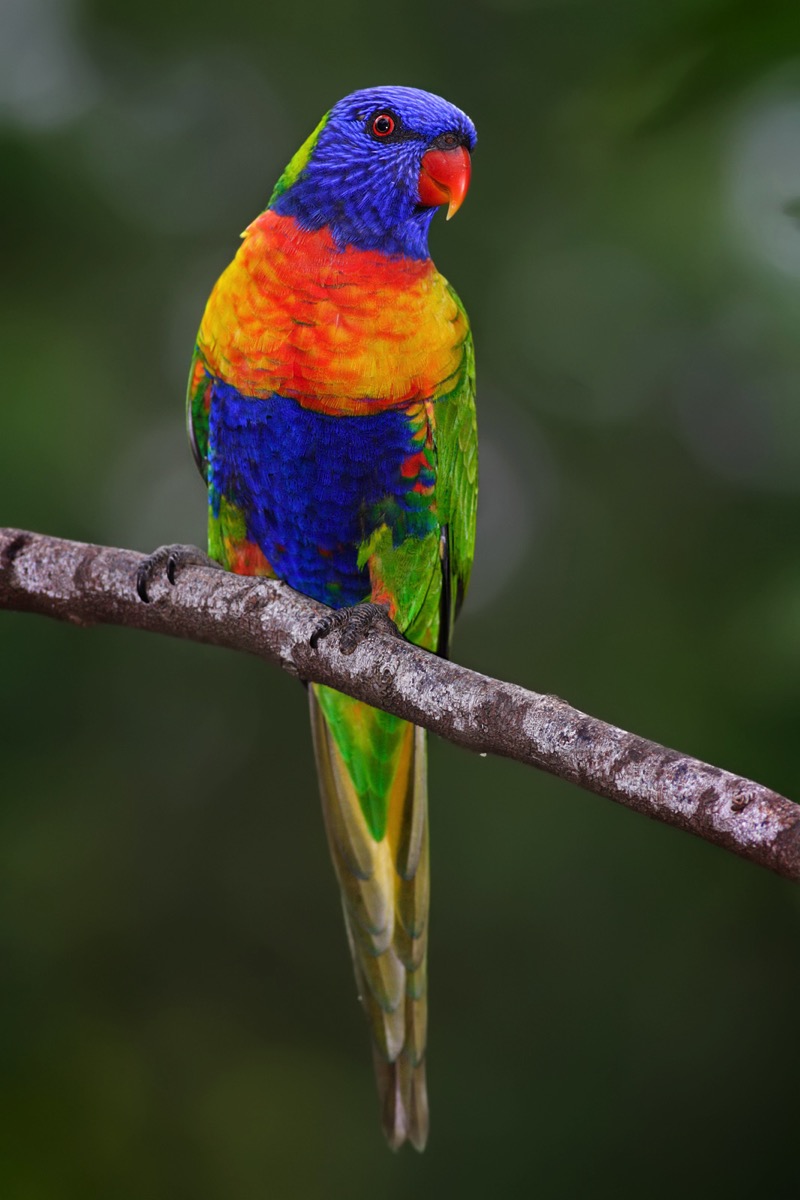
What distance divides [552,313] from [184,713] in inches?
76.4

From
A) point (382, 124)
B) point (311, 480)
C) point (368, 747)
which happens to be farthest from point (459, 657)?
point (382, 124)

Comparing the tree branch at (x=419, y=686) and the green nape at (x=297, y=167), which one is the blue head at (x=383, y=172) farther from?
the tree branch at (x=419, y=686)

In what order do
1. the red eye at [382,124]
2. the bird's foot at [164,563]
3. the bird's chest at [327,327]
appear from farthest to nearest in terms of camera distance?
the red eye at [382,124] → the bird's chest at [327,327] → the bird's foot at [164,563]

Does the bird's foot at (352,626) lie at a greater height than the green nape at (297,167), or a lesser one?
lesser

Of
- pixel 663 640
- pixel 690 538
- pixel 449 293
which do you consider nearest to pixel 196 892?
pixel 663 640

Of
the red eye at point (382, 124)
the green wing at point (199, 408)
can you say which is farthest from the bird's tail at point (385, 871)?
the red eye at point (382, 124)

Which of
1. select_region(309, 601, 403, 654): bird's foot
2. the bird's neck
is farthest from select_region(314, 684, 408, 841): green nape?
the bird's neck

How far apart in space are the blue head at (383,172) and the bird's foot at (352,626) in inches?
33.8

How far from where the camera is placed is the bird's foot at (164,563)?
7.45 ft

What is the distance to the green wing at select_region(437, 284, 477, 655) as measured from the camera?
8.49 ft

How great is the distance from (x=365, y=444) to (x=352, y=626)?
0.53 meters

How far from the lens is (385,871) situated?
2746 mm

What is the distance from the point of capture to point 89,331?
3832 mm

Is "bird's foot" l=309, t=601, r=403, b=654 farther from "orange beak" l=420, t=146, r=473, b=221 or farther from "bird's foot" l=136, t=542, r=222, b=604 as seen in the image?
"orange beak" l=420, t=146, r=473, b=221
